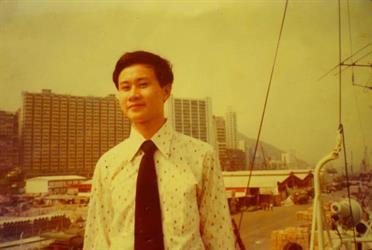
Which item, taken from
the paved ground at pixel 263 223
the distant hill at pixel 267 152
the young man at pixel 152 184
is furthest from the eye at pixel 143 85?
the paved ground at pixel 263 223

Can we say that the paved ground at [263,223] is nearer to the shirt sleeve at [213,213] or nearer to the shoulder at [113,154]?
the shirt sleeve at [213,213]

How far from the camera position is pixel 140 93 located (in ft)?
4.58

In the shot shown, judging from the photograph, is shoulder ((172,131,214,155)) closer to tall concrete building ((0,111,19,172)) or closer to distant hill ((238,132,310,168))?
distant hill ((238,132,310,168))

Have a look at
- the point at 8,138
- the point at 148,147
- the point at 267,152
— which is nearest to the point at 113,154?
the point at 148,147

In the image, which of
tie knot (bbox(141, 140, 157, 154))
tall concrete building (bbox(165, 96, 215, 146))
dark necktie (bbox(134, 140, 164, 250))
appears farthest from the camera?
tall concrete building (bbox(165, 96, 215, 146))

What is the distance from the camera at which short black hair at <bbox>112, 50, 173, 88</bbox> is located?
1.44 metres

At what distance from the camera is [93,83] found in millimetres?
1539

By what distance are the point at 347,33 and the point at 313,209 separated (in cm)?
74

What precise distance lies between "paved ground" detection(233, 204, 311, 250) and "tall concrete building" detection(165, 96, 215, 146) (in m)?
0.30

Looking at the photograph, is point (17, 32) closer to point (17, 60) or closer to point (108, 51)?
point (17, 60)

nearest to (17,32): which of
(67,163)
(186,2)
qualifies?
(67,163)

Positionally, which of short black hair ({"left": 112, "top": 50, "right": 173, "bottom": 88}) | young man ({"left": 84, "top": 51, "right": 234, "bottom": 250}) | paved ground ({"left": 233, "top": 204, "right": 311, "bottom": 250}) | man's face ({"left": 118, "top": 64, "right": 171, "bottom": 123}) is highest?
short black hair ({"left": 112, "top": 50, "right": 173, "bottom": 88})

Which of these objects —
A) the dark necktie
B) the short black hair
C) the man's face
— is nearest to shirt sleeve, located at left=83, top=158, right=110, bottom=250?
the dark necktie

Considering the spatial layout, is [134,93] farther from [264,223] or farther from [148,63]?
[264,223]
